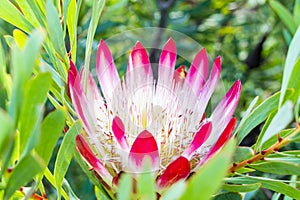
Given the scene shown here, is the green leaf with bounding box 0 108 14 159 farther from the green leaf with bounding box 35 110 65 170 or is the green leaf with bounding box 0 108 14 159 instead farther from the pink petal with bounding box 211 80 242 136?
the pink petal with bounding box 211 80 242 136

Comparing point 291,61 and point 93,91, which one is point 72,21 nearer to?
point 93,91

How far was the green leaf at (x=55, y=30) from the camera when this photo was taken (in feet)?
1.70

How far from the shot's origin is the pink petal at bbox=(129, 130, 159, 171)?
47cm

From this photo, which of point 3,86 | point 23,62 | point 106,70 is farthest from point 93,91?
point 23,62

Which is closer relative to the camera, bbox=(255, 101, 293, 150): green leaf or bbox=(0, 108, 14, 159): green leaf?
bbox=(0, 108, 14, 159): green leaf

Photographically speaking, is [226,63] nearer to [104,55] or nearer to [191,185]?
[104,55]

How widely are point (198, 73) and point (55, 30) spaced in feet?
0.57

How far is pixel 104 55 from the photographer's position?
0.64 meters

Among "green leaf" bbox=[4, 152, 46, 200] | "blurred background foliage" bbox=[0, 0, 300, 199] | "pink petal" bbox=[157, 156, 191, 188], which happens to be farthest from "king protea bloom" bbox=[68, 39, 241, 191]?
"blurred background foliage" bbox=[0, 0, 300, 199]

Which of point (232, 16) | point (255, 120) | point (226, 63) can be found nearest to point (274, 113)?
point (255, 120)

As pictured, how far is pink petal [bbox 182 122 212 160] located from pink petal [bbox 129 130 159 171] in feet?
0.13

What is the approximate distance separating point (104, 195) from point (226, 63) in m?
0.84

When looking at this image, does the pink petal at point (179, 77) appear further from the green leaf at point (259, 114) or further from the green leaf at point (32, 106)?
the green leaf at point (32, 106)

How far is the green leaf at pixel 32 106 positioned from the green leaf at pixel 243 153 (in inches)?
8.4
